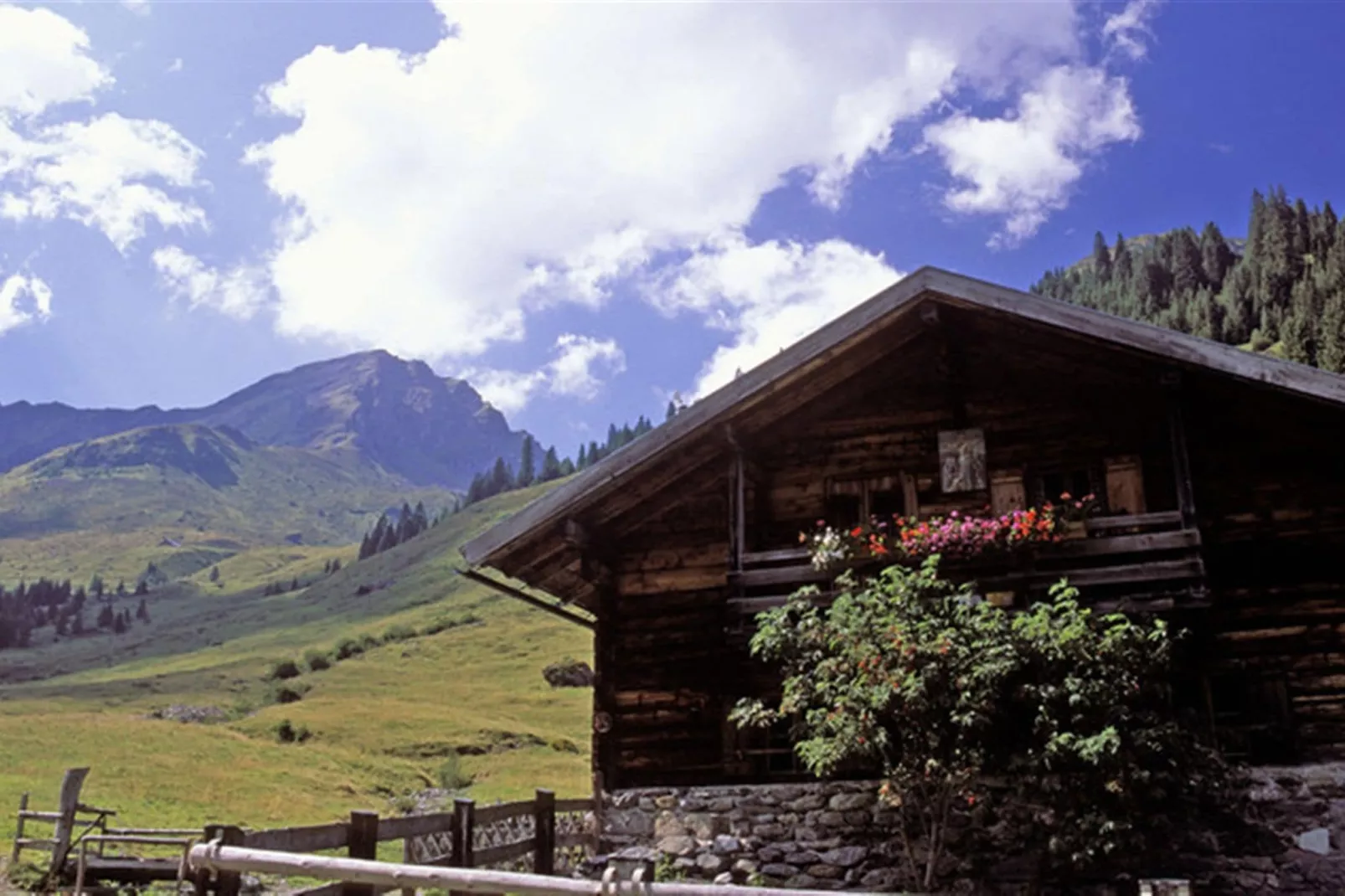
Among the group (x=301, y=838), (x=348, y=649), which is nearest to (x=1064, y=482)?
(x=301, y=838)

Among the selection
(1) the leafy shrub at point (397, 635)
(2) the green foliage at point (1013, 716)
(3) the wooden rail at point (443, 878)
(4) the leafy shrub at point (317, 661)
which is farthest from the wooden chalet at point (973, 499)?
(1) the leafy shrub at point (397, 635)

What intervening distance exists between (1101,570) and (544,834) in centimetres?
765

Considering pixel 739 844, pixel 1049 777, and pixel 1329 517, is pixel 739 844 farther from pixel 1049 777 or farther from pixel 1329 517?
pixel 1329 517

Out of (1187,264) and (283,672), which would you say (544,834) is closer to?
(283,672)

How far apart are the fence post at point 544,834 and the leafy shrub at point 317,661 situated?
371 ft

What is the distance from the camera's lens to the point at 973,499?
16.6 meters

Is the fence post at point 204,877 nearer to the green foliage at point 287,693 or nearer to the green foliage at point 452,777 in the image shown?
the green foliage at point 452,777

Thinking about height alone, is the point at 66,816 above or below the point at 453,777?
above

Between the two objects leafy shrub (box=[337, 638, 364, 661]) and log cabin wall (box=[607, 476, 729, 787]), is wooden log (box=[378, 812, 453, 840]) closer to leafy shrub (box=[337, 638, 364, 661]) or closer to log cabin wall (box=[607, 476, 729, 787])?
log cabin wall (box=[607, 476, 729, 787])

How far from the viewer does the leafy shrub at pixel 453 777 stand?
60469 millimetres

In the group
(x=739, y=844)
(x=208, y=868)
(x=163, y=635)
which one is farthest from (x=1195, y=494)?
(x=163, y=635)

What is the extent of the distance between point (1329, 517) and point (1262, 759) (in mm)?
3124

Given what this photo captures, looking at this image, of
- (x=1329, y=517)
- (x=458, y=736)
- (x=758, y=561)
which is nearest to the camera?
(x=1329, y=517)

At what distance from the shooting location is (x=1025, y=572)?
1498 centimetres
